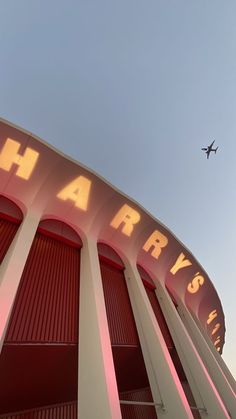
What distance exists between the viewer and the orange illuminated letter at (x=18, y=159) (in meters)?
8.88

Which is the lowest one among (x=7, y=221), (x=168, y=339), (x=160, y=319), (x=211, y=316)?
(x=168, y=339)

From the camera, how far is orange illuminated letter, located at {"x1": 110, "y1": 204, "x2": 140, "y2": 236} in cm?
1179

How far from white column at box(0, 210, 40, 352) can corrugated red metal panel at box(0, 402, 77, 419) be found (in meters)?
4.78

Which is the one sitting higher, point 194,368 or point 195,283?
point 195,283

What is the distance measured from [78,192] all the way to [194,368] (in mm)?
8151

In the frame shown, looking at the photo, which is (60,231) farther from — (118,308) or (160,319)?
(160,319)

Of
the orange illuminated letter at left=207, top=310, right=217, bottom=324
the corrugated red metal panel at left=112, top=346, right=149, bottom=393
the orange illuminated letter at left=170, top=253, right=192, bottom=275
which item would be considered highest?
the orange illuminated letter at left=207, top=310, right=217, bottom=324

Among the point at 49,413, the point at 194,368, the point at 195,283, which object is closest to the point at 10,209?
the point at 49,413

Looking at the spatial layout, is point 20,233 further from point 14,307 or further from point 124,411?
point 124,411

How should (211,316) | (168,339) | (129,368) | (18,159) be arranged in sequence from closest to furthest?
(18,159) → (129,368) → (168,339) → (211,316)

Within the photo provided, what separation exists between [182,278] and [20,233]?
11.0 m

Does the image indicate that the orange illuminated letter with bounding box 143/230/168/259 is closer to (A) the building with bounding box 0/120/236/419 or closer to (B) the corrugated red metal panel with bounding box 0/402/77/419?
(A) the building with bounding box 0/120/236/419

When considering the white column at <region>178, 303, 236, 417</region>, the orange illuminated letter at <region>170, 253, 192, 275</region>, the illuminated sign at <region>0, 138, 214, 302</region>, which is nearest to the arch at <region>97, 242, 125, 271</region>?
the illuminated sign at <region>0, 138, 214, 302</region>

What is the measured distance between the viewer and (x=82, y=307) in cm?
784
